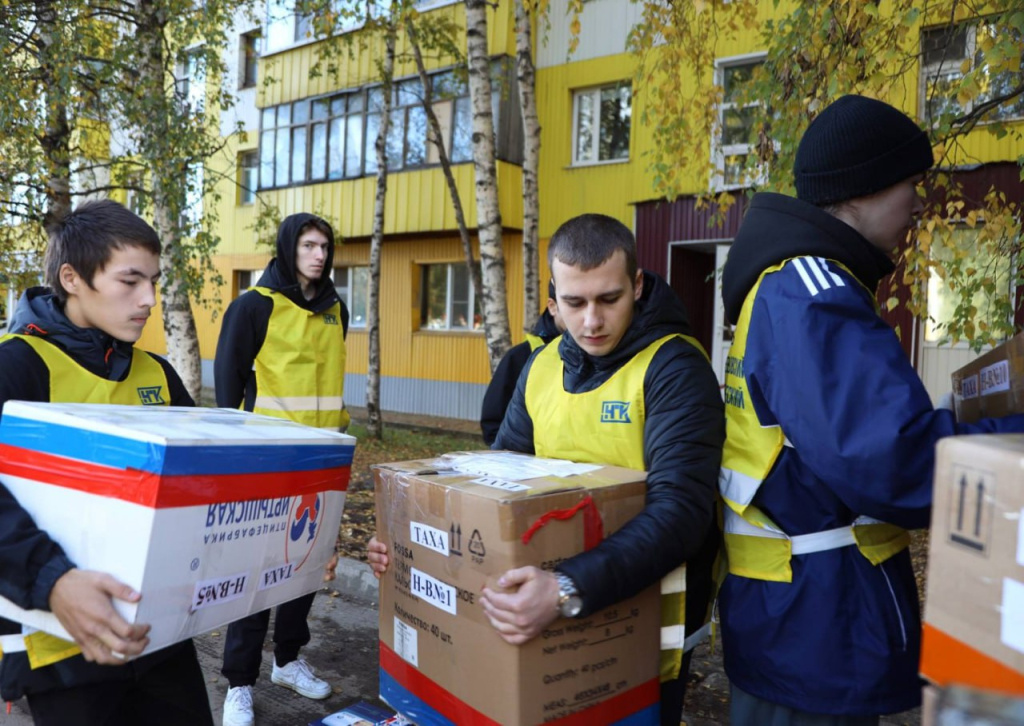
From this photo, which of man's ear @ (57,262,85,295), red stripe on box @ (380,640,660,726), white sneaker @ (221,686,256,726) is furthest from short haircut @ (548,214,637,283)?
white sneaker @ (221,686,256,726)

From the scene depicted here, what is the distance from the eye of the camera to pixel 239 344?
3545 millimetres

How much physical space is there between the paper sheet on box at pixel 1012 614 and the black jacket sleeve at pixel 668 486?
743 mm

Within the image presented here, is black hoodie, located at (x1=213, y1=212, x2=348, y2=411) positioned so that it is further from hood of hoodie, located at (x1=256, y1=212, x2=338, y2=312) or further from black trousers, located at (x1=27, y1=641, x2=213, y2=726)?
black trousers, located at (x1=27, y1=641, x2=213, y2=726)

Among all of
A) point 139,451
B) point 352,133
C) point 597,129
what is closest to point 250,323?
point 139,451

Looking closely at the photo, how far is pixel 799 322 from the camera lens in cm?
149

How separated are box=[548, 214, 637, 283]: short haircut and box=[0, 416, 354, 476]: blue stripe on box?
2.87 feet

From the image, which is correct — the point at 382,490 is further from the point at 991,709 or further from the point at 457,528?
the point at 991,709

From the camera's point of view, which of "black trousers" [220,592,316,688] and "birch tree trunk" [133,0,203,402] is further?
"birch tree trunk" [133,0,203,402]

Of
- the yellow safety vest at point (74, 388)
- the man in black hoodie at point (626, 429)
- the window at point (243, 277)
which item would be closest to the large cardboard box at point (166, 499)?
the yellow safety vest at point (74, 388)

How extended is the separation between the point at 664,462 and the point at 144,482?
1.11 m

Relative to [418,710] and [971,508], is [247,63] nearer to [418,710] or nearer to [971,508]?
[418,710]

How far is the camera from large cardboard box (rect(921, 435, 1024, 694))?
37.6 inches

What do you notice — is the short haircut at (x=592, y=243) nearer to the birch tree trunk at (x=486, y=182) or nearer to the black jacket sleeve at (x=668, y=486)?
the black jacket sleeve at (x=668, y=486)

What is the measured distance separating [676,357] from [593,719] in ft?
2.86
